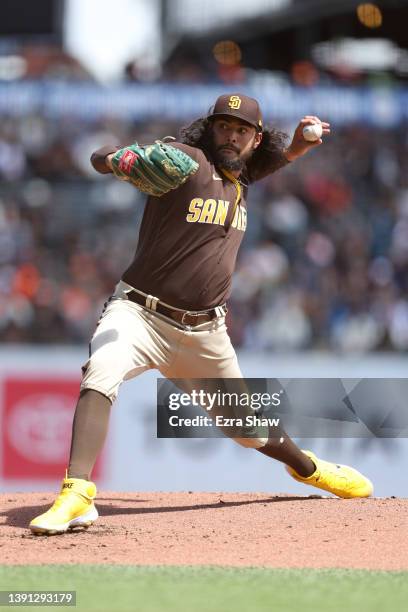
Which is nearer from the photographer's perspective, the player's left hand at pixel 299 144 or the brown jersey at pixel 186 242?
the brown jersey at pixel 186 242

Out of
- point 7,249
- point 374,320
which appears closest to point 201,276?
point 374,320

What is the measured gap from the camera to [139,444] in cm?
812

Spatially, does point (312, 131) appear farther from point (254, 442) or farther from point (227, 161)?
point (254, 442)

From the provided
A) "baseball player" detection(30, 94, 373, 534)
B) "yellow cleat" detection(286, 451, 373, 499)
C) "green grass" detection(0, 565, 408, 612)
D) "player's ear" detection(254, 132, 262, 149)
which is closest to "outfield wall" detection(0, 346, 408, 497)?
"yellow cleat" detection(286, 451, 373, 499)

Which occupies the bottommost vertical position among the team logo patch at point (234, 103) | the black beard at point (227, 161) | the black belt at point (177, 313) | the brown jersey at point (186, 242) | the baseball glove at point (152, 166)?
the black belt at point (177, 313)

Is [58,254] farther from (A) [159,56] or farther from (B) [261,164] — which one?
(B) [261,164]

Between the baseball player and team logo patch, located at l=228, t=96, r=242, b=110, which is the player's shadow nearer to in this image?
the baseball player

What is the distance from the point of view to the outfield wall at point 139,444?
797 cm

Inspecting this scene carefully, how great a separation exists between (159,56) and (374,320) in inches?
295

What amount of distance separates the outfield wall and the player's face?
3451 mm

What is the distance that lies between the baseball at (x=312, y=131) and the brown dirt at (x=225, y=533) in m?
1.82

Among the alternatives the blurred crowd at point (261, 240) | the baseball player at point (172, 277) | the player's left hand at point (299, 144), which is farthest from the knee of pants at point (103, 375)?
the blurred crowd at point (261, 240)

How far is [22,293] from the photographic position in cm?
1257

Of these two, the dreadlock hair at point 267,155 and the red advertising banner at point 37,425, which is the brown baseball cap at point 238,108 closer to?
the dreadlock hair at point 267,155
